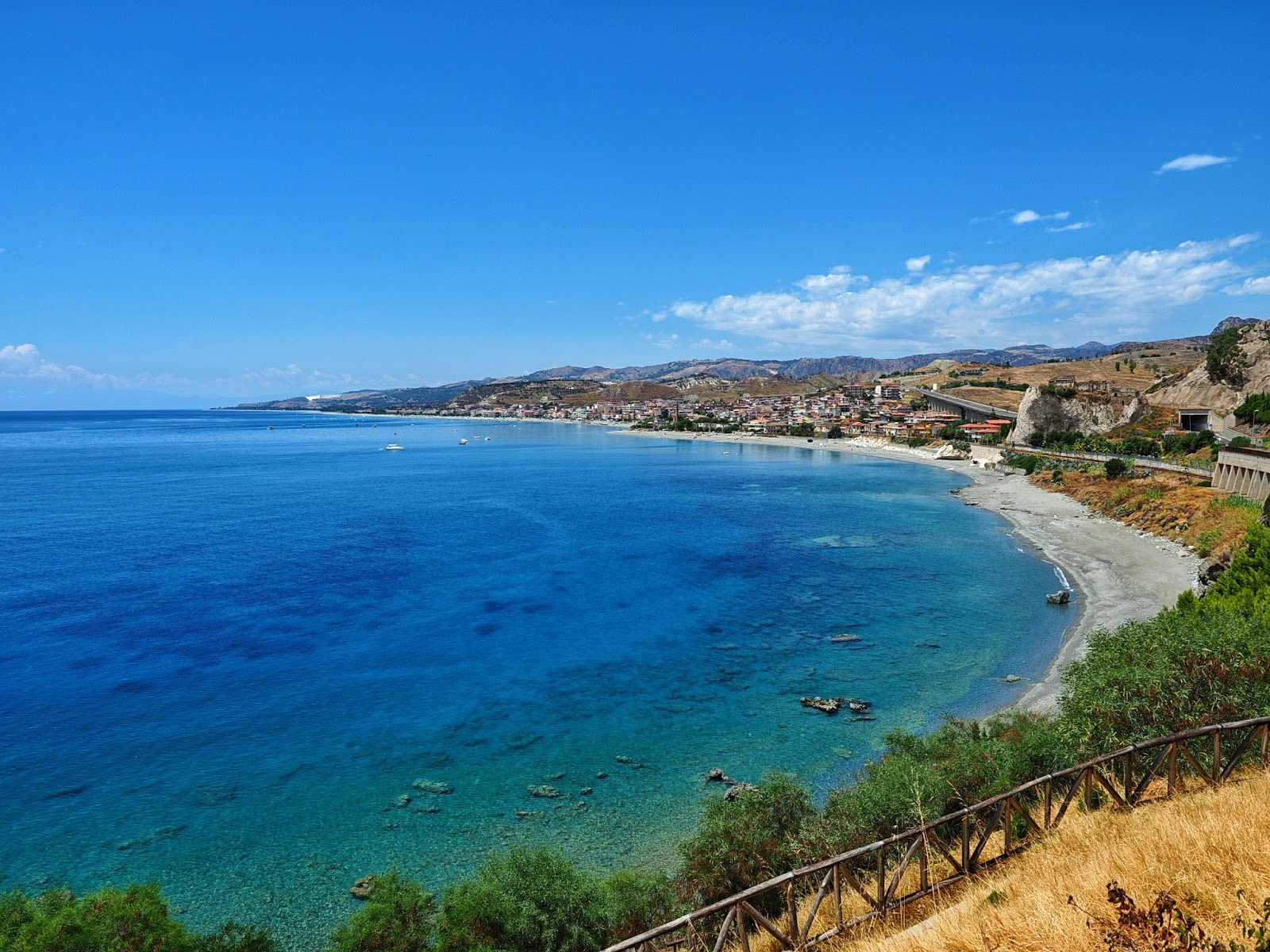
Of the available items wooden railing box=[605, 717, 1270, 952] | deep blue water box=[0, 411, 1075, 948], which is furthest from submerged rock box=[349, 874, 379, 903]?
wooden railing box=[605, 717, 1270, 952]

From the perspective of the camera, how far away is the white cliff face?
91.5 m

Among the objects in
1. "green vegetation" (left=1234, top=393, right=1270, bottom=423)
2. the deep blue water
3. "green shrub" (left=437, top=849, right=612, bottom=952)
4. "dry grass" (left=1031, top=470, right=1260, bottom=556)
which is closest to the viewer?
"green shrub" (left=437, top=849, right=612, bottom=952)

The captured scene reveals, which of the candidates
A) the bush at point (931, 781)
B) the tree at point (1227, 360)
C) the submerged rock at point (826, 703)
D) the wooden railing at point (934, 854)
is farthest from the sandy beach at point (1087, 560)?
the tree at point (1227, 360)

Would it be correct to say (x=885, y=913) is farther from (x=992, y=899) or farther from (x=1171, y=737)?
(x=1171, y=737)

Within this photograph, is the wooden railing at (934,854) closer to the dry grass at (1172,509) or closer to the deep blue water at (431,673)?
the deep blue water at (431,673)

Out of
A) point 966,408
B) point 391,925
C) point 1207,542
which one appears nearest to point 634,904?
point 391,925

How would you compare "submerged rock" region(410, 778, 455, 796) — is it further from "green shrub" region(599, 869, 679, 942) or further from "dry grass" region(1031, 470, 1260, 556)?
"dry grass" region(1031, 470, 1260, 556)

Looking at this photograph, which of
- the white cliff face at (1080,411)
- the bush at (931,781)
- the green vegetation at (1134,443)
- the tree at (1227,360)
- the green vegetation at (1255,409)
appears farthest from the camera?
the white cliff face at (1080,411)

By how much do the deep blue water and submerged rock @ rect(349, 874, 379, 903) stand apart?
1.15ft

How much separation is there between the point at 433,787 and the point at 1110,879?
16.2 metres

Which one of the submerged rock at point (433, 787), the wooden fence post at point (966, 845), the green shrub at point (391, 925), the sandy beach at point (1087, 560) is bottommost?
the sandy beach at point (1087, 560)

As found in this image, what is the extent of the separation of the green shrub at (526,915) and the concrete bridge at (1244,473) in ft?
159

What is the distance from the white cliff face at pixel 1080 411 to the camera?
91500 millimetres

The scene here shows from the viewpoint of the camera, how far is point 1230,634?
569 inches
